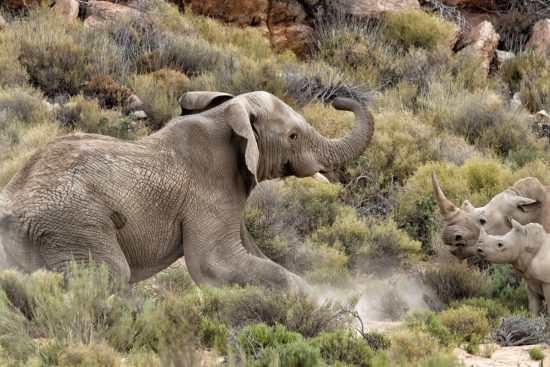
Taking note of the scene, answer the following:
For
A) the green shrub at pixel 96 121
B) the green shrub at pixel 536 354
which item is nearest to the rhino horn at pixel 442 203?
the green shrub at pixel 536 354

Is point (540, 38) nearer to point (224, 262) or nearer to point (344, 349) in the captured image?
point (224, 262)

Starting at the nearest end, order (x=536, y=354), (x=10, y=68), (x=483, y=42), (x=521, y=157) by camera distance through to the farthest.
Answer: (x=536, y=354), (x=521, y=157), (x=10, y=68), (x=483, y=42)

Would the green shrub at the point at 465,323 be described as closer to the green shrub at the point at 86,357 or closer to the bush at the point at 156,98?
the green shrub at the point at 86,357

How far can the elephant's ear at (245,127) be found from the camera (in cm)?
→ 937

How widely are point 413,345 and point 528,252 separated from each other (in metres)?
2.50

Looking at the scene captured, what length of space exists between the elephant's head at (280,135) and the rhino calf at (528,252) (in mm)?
1574

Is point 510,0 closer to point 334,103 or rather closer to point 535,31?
point 535,31

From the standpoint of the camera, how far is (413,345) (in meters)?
7.51

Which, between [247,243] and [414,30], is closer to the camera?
[247,243]

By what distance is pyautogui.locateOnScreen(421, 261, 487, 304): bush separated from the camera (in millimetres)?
10641

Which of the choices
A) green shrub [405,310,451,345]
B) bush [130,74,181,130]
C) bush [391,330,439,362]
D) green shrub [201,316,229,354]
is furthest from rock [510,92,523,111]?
green shrub [201,316,229,354]

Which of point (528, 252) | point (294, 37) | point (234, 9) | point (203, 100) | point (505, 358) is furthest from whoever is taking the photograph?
point (294, 37)

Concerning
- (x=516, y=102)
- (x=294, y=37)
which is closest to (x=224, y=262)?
(x=516, y=102)

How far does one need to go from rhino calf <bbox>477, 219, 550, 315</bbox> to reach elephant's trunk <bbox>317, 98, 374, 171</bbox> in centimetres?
149
